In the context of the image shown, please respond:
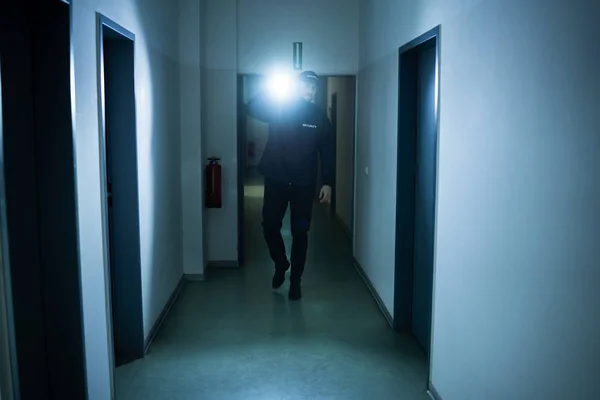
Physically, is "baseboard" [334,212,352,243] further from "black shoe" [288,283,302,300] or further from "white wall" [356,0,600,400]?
"white wall" [356,0,600,400]

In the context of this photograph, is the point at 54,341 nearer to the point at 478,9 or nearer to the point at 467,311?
the point at 467,311

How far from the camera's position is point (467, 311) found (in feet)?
8.14

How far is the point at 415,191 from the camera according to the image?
3.87 meters

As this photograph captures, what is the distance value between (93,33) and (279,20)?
3.23 m

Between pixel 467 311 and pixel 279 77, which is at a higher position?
pixel 279 77

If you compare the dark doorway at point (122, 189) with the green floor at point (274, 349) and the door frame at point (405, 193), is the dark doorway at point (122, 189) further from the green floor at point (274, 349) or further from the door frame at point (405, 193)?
the door frame at point (405, 193)

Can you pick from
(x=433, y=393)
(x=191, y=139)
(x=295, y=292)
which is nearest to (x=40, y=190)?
(x=433, y=393)

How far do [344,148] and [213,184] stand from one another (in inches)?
116

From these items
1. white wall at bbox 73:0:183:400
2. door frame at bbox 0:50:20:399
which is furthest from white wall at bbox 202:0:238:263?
door frame at bbox 0:50:20:399

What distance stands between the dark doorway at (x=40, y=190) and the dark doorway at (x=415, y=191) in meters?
2.06

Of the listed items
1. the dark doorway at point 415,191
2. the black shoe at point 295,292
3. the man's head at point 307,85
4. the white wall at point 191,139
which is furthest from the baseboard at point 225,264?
the dark doorway at point 415,191

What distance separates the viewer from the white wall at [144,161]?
7.84 ft

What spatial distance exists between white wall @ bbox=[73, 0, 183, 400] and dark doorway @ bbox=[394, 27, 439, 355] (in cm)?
160

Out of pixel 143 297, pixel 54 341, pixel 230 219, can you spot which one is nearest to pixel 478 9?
pixel 54 341
